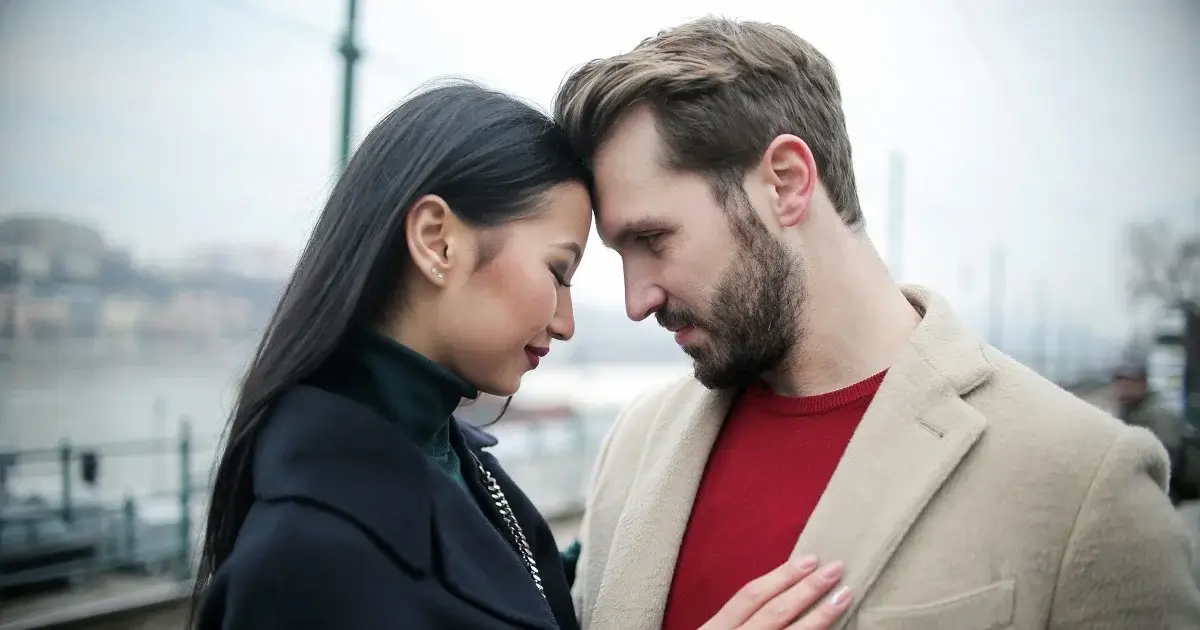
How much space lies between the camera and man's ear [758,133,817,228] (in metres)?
1.77

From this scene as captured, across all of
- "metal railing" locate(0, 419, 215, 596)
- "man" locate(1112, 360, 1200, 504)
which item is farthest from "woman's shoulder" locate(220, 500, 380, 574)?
"man" locate(1112, 360, 1200, 504)

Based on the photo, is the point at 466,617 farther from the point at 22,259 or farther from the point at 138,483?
the point at 22,259

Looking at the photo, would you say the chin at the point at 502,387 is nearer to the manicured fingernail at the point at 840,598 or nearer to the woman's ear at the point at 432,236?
the woman's ear at the point at 432,236

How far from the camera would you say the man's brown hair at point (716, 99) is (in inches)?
69.0

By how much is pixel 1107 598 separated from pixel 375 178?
1396 millimetres

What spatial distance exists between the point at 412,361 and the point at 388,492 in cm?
24

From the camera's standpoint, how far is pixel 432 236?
1.43 metres

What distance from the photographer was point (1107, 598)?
1.34 meters

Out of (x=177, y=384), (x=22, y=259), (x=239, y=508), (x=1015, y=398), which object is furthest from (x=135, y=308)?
(x=1015, y=398)

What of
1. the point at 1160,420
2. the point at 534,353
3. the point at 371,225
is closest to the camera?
the point at 371,225

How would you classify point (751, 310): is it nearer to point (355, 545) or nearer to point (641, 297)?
point (641, 297)

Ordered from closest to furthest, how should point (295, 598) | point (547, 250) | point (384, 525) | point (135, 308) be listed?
point (295, 598)
point (384, 525)
point (547, 250)
point (135, 308)

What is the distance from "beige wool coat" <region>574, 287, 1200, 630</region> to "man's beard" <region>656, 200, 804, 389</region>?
0.25 m

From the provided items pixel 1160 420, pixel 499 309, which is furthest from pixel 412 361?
pixel 1160 420
